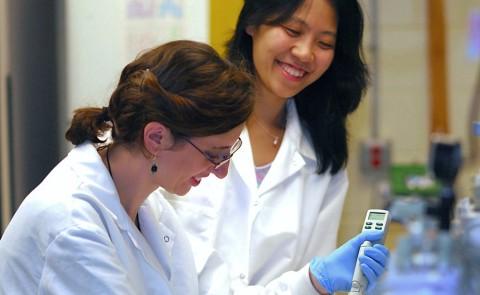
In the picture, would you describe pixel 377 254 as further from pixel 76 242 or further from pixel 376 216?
pixel 76 242

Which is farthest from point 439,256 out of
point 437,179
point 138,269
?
point 437,179

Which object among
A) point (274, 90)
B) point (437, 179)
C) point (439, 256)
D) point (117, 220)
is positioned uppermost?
point (274, 90)

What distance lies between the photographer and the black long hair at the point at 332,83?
1937 mm

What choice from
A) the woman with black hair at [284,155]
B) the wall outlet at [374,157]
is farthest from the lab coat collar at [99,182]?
the wall outlet at [374,157]

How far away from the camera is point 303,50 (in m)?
1.86

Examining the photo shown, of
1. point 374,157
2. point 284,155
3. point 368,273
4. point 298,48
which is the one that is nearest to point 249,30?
point 298,48

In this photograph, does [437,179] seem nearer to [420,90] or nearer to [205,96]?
[420,90]

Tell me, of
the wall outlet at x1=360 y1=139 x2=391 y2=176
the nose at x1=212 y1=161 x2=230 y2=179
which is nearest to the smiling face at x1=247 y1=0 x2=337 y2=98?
the nose at x1=212 y1=161 x2=230 y2=179

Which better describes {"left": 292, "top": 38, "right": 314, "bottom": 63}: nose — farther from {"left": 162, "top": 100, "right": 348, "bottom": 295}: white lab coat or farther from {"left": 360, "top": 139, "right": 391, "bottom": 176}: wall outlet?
{"left": 360, "top": 139, "right": 391, "bottom": 176}: wall outlet

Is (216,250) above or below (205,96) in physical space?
below

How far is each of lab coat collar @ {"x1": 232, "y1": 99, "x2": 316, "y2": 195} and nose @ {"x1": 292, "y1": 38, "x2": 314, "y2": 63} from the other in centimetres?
20

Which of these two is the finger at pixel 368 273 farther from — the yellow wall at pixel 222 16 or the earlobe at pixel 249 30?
the yellow wall at pixel 222 16

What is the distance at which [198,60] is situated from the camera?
1.45 meters

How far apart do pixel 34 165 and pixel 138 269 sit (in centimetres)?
134
